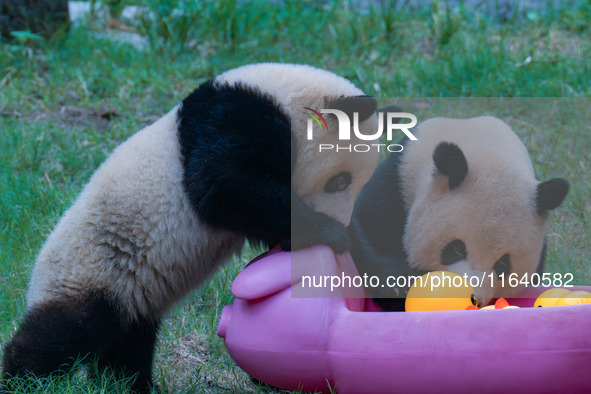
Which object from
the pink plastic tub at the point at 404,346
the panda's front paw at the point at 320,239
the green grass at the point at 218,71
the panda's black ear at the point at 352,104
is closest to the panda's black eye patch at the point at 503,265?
the pink plastic tub at the point at 404,346

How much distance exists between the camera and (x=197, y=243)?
7.86 feet

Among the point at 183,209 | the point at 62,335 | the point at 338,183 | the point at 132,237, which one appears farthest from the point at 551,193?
the point at 62,335

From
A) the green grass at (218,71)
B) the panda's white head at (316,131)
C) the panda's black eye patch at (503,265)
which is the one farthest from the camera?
the green grass at (218,71)

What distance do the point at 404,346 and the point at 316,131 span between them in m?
0.81

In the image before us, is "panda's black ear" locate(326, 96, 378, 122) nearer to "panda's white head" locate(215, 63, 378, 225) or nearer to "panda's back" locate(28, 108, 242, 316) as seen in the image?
"panda's white head" locate(215, 63, 378, 225)

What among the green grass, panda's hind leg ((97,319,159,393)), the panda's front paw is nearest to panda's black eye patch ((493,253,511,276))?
the panda's front paw

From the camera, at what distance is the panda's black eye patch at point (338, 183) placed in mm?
2453

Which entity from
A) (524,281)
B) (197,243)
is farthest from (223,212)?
(524,281)

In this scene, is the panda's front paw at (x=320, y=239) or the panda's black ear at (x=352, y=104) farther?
the panda's black ear at (x=352, y=104)

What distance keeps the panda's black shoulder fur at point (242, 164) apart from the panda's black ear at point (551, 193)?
3.05 feet

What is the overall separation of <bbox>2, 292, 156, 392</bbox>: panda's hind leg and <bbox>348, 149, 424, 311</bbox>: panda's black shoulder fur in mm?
955

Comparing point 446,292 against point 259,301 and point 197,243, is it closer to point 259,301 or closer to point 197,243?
point 259,301

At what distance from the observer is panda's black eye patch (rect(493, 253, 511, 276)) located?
249 cm

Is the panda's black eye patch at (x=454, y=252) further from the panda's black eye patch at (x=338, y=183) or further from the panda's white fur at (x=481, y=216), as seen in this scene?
the panda's black eye patch at (x=338, y=183)
